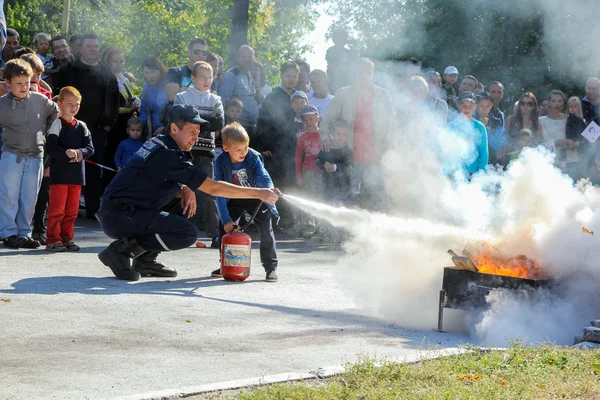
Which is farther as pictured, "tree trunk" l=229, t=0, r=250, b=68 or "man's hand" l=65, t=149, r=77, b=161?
"tree trunk" l=229, t=0, r=250, b=68

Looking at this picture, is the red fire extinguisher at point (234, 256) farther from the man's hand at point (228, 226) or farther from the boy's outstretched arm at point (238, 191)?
the boy's outstretched arm at point (238, 191)

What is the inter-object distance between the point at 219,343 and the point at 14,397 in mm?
1711

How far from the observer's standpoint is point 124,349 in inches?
217

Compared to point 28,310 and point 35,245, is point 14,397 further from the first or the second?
point 35,245

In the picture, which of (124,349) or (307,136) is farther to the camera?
(307,136)

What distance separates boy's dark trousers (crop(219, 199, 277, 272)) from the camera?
8844 mm

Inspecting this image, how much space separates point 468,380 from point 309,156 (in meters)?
8.26

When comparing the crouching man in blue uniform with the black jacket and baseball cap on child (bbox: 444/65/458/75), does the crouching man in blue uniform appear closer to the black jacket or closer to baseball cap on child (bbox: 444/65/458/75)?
the black jacket

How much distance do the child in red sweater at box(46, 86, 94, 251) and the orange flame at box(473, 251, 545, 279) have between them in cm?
495

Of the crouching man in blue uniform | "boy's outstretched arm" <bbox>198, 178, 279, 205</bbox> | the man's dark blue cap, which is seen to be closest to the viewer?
"boy's outstretched arm" <bbox>198, 178, 279, 205</bbox>

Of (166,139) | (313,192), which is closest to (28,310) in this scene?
(166,139)

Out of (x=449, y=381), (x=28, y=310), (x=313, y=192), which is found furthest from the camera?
(x=313, y=192)

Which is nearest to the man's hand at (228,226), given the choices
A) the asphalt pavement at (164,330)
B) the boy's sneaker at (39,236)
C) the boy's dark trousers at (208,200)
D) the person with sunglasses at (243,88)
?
the asphalt pavement at (164,330)

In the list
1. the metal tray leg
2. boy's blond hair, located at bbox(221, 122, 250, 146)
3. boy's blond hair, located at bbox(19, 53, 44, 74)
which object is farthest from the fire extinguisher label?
boy's blond hair, located at bbox(19, 53, 44, 74)
